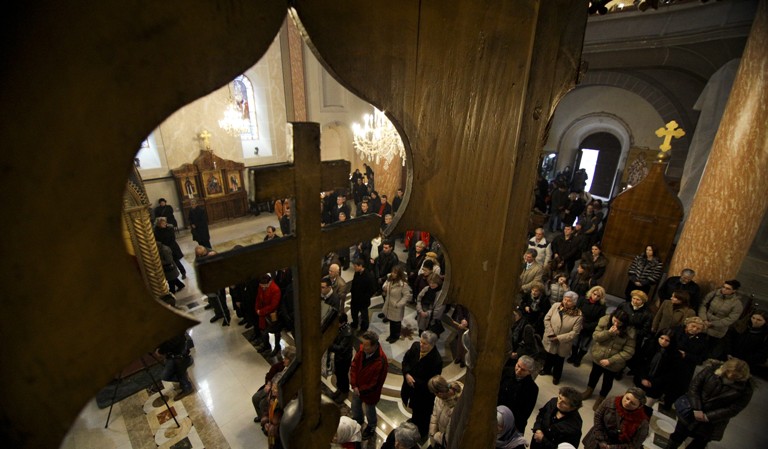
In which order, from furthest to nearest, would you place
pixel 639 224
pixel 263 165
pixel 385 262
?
1. pixel 639 224
2. pixel 385 262
3. pixel 263 165

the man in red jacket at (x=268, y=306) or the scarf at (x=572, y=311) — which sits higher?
the scarf at (x=572, y=311)

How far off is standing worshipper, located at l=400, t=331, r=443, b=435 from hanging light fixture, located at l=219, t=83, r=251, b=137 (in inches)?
Result: 405

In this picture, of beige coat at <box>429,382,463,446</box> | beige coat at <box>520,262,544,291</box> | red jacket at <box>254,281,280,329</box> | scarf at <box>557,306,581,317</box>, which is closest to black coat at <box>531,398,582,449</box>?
beige coat at <box>429,382,463,446</box>

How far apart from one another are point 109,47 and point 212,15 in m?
0.15

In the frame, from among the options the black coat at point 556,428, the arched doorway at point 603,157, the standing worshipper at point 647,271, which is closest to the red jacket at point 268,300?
the black coat at point 556,428

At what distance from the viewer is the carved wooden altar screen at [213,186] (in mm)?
11383

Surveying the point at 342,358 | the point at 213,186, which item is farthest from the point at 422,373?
the point at 213,186

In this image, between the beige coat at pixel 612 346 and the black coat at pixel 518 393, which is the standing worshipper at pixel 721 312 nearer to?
the beige coat at pixel 612 346

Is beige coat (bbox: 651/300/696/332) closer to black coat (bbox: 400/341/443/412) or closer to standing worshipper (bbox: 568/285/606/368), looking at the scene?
standing worshipper (bbox: 568/285/606/368)

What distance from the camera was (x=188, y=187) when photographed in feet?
37.6

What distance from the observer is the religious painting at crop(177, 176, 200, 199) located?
11.3 metres

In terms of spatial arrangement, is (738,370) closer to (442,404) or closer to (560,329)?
(560,329)

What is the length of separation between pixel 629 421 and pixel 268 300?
4.62 meters

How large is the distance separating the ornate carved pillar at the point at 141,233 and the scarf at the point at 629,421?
18.3 feet
